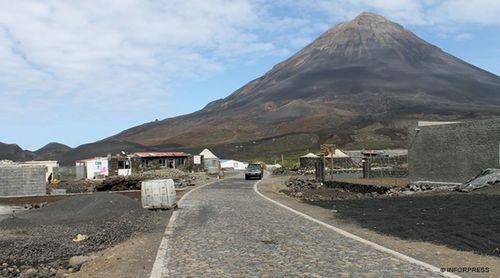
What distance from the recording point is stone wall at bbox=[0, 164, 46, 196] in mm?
35375

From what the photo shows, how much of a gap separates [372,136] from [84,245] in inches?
5986

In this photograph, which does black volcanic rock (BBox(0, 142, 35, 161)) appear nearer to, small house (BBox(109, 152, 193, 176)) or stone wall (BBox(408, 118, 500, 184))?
small house (BBox(109, 152, 193, 176))

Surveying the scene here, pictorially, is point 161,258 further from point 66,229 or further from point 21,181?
point 21,181

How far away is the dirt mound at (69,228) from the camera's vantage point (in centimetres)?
1397

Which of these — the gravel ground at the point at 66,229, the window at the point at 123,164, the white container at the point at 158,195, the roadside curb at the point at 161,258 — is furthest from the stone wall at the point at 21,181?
the window at the point at 123,164

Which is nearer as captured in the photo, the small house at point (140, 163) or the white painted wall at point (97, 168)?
the small house at point (140, 163)

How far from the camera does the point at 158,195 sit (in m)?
22.8

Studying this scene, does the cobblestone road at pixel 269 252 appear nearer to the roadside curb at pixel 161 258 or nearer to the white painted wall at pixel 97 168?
the roadside curb at pixel 161 258

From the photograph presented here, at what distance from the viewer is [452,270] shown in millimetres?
9438

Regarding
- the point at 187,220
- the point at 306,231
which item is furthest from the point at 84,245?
the point at 306,231

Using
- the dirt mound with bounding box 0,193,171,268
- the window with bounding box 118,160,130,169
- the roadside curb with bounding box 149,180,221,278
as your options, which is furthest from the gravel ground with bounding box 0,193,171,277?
the window with bounding box 118,160,130,169

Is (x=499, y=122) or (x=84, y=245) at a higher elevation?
(x=499, y=122)

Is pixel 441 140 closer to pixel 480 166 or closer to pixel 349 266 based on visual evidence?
pixel 480 166

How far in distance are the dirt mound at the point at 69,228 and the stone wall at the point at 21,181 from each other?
13.0 meters
